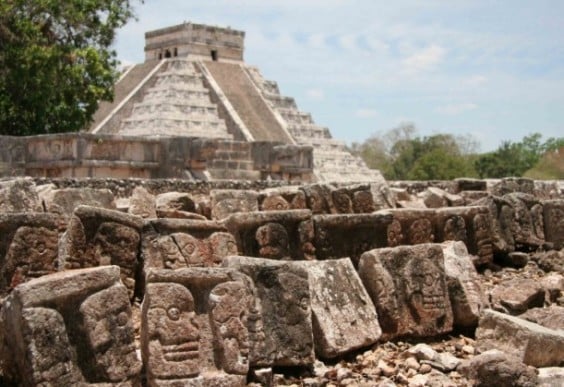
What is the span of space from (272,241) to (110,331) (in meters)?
2.75

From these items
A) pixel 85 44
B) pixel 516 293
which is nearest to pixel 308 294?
pixel 516 293

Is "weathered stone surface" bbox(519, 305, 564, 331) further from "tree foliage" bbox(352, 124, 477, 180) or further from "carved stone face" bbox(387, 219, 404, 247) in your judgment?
"tree foliage" bbox(352, 124, 477, 180)

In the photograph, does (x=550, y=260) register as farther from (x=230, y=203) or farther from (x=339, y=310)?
(x=339, y=310)

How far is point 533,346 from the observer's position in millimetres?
6418

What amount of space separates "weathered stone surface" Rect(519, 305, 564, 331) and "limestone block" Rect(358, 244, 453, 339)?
64cm

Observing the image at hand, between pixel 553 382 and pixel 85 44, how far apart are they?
17.7 m

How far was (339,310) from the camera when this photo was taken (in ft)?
21.8

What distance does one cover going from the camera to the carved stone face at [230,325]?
546 centimetres

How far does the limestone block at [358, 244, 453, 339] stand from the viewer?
7.04 metres

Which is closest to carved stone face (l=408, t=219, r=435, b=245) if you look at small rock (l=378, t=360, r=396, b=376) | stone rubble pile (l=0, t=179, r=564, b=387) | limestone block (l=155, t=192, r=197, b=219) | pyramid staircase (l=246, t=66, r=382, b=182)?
stone rubble pile (l=0, t=179, r=564, b=387)

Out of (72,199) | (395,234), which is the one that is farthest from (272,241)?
(72,199)

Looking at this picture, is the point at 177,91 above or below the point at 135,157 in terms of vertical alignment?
above

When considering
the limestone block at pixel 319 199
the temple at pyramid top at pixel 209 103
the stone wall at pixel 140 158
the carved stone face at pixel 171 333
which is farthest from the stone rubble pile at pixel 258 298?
the temple at pyramid top at pixel 209 103

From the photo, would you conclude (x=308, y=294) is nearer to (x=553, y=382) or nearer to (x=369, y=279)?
(x=369, y=279)
